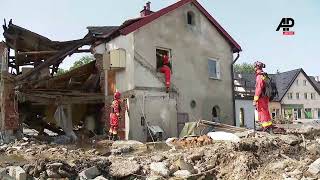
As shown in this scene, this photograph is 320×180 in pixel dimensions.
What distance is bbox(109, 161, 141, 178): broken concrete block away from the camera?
9.59 meters

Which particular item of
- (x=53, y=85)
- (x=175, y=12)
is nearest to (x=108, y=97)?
(x=53, y=85)

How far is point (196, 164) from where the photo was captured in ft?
33.5

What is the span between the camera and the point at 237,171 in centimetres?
942

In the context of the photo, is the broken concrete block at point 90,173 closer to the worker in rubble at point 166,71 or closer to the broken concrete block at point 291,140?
the broken concrete block at point 291,140

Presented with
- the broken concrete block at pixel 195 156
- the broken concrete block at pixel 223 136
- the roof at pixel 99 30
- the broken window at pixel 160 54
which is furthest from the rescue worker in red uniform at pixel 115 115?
the broken concrete block at pixel 195 156

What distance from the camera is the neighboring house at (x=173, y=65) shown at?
57.0 feet

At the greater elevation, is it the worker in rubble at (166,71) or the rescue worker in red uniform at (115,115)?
the worker in rubble at (166,71)

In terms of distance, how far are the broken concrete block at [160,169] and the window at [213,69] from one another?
1160cm

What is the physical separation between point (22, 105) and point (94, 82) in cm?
338

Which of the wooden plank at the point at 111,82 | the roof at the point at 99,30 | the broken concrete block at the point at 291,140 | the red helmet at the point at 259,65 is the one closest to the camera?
the broken concrete block at the point at 291,140

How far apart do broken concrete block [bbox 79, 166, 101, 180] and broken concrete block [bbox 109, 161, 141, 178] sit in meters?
0.34

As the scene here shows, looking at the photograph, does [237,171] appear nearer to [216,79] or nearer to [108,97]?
[108,97]

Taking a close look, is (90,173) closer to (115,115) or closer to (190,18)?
(115,115)

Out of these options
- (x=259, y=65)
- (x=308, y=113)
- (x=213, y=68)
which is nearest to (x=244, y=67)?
(x=308, y=113)
